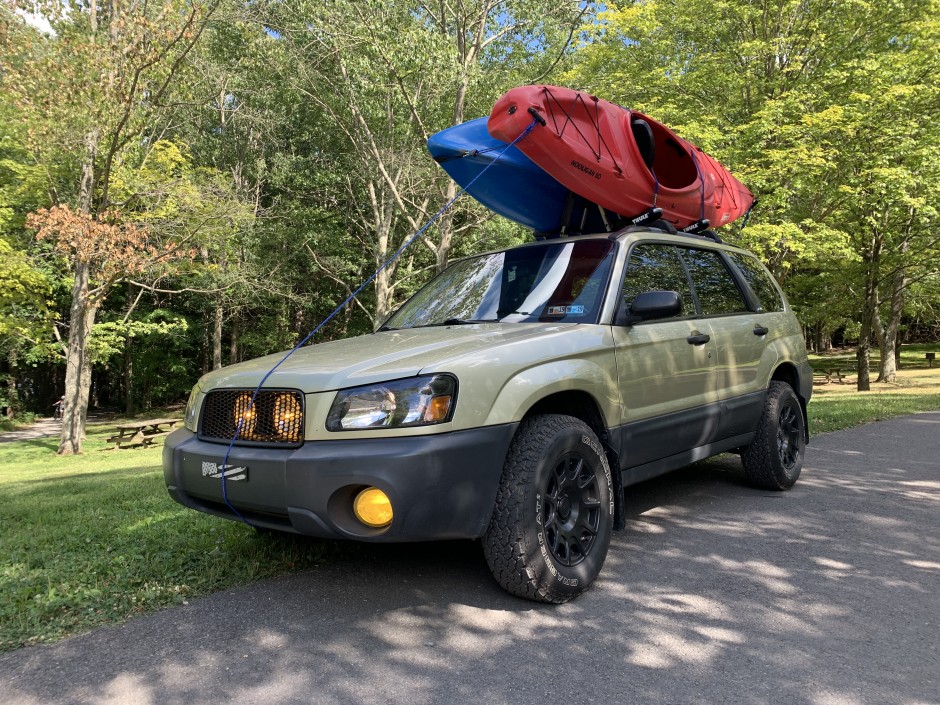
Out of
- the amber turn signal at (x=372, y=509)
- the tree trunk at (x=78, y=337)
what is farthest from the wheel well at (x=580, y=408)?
the tree trunk at (x=78, y=337)

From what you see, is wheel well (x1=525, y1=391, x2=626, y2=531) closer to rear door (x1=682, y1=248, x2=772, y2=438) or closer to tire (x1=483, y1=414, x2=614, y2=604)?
tire (x1=483, y1=414, x2=614, y2=604)

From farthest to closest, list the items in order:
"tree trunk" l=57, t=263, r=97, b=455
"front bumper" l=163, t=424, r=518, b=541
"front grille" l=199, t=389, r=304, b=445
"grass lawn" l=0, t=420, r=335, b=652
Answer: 1. "tree trunk" l=57, t=263, r=97, b=455
2. "grass lawn" l=0, t=420, r=335, b=652
3. "front grille" l=199, t=389, r=304, b=445
4. "front bumper" l=163, t=424, r=518, b=541

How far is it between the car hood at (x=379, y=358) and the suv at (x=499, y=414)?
13 millimetres

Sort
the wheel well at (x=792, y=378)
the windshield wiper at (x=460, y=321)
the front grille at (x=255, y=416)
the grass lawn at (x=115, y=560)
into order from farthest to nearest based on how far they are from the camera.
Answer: the wheel well at (x=792, y=378)
the windshield wiper at (x=460, y=321)
the grass lawn at (x=115, y=560)
the front grille at (x=255, y=416)

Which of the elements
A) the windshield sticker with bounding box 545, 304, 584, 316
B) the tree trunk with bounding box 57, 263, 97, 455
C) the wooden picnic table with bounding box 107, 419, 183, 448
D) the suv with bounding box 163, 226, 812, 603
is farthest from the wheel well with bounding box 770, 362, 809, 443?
the wooden picnic table with bounding box 107, 419, 183, 448

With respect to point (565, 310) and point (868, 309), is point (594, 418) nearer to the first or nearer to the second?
point (565, 310)

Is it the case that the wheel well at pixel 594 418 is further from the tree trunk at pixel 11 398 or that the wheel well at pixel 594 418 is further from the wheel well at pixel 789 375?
the tree trunk at pixel 11 398

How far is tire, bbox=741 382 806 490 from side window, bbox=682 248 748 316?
0.80 metres

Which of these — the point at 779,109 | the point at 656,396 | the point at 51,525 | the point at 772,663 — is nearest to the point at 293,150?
the point at 779,109

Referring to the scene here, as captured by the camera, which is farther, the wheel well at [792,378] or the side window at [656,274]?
the wheel well at [792,378]

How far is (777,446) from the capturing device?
5.05 m

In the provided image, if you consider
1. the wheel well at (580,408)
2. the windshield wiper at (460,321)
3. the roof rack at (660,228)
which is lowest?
the wheel well at (580,408)

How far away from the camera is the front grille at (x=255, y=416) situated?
9.54 feet

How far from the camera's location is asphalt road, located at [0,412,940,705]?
7.78 ft
